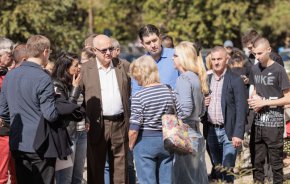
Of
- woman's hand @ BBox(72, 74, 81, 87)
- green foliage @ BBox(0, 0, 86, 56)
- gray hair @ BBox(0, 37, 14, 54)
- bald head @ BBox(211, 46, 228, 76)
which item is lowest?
woman's hand @ BBox(72, 74, 81, 87)

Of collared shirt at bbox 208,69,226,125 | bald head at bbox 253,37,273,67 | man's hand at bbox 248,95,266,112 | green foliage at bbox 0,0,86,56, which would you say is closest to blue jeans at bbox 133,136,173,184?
collared shirt at bbox 208,69,226,125

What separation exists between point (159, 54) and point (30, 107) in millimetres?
2095

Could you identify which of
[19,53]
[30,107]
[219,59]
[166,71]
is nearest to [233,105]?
[219,59]

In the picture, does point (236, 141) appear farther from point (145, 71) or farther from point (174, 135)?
point (145, 71)

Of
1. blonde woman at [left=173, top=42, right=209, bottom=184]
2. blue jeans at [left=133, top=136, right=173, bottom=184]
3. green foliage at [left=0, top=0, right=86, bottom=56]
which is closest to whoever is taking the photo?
blue jeans at [left=133, top=136, right=173, bottom=184]

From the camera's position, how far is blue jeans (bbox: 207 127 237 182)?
8344 millimetres

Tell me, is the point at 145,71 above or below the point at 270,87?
above

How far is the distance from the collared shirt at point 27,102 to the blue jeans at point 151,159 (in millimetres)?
1050

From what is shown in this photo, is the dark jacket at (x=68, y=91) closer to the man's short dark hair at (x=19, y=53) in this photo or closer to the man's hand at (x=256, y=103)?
the man's short dark hair at (x=19, y=53)

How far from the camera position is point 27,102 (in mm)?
6613

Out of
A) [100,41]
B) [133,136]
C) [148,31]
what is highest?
[148,31]

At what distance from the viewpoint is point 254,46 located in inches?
324

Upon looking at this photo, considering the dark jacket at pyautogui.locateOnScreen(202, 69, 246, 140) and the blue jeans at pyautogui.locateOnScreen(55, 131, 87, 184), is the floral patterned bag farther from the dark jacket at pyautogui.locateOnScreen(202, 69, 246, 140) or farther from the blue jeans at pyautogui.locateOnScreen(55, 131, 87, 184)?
the blue jeans at pyautogui.locateOnScreen(55, 131, 87, 184)

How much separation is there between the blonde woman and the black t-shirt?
107 centimetres
